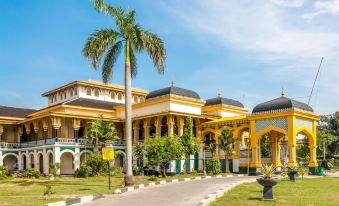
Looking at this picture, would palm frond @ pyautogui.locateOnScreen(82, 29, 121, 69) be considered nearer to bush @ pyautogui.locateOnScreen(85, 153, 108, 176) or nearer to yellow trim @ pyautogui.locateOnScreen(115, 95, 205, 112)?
bush @ pyautogui.locateOnScreen(85, 153, 108, 176)

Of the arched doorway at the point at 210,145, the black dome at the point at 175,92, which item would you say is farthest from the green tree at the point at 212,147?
the black dome at the point at 175,92

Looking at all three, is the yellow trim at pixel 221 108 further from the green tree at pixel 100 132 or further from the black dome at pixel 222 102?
the green tree at pixel 100 132

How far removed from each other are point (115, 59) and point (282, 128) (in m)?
15.0

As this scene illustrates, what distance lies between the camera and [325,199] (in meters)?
14.7

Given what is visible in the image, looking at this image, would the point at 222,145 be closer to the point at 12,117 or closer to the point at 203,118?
the point at 203,118

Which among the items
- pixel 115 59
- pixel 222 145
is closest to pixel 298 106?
pixel 222 145

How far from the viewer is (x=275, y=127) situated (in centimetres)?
3238

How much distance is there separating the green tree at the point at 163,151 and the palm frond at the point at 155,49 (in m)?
8.32

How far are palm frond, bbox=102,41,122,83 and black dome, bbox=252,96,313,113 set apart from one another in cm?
1448

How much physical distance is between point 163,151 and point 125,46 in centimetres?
996

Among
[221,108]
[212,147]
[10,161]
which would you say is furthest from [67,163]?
→ [221,108]

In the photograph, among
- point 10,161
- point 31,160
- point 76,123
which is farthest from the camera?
point 10,161

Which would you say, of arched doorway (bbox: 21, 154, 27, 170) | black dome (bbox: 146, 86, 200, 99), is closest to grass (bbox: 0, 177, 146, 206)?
black dome (bbox: 146, 86, 200, 99)

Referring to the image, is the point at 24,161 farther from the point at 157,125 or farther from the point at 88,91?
the point at 157,125
